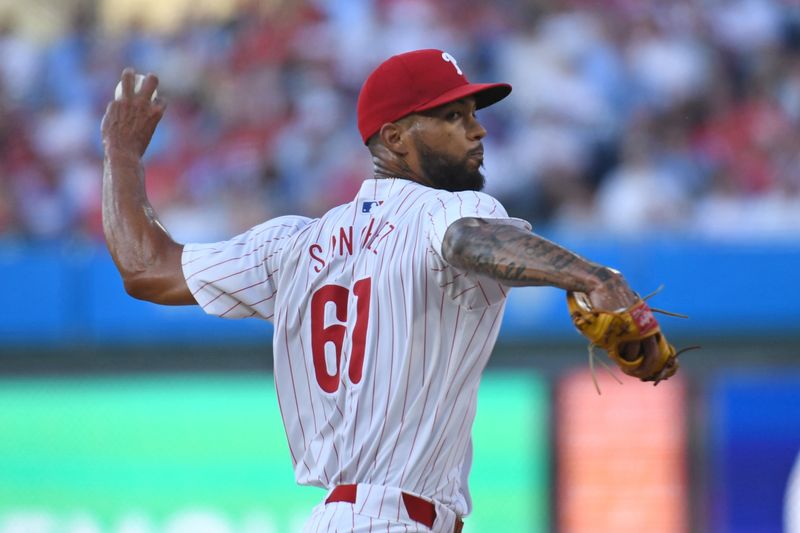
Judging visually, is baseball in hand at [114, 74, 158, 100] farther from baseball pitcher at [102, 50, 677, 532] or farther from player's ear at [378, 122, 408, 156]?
player's ear at [378, 122, 408, 156]

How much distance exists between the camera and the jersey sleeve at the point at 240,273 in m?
3.28

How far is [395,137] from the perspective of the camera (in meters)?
3.20

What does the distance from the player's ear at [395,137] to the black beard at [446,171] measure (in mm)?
33

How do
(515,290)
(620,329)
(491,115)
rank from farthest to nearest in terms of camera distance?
1. (491,115)
2. (515,290)
3. (620,329)

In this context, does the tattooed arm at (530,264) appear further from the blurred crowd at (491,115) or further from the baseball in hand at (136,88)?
the blurred crowd at (491,115)

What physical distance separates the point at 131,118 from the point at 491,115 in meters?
5.60

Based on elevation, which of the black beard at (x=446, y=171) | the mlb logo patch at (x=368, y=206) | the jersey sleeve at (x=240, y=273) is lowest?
the jersey sleeve at (x=240, y=273)

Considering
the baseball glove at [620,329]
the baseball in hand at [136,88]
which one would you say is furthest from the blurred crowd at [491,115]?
the baseball glove at [620,329]

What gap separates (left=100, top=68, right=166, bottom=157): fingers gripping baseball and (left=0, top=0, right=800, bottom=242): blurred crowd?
4449 millimetres

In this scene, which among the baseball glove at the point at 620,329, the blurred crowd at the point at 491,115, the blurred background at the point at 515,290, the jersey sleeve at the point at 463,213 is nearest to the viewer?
the baseball glove at the point at 620,329

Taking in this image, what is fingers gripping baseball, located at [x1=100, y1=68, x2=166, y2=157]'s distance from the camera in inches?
143

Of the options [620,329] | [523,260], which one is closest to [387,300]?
[523,260]

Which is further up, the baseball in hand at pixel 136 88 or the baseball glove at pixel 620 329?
the baseball in hand at pixel 136 88

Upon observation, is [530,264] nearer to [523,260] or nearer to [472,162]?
[523,260]
